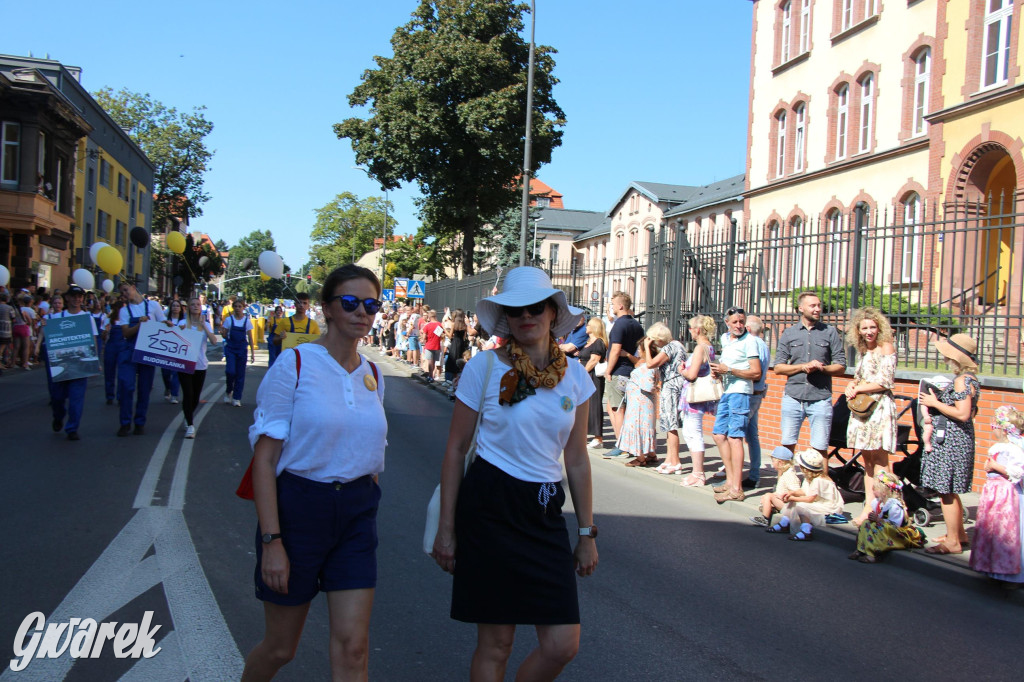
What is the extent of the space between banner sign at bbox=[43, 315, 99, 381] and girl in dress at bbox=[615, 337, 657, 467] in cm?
646

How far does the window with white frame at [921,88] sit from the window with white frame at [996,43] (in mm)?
3424

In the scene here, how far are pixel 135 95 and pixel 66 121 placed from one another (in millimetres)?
29234

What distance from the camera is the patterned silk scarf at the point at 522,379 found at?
3.10 m

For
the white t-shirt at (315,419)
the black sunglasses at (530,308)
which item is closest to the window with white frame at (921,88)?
the black sunglasses at (530,308)

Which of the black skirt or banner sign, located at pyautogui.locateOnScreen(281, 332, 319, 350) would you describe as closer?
the black skirt

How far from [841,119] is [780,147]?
330 centimetres

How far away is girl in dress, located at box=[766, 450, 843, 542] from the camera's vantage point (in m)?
7.40

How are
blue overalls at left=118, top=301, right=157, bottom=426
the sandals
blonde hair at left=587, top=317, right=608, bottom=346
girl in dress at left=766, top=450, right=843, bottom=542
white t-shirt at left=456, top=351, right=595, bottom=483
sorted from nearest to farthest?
white t-shirt at left=456, top=351, right=595, bottom=483
girl in dress at left=766, top=450, right=843, bottom=542
the sandals
blue overalls at left=118, top=301, right=157, bottom=426
blonde hair at left=587, top=317, right=608, bottom=346

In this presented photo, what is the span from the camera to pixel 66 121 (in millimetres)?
32906

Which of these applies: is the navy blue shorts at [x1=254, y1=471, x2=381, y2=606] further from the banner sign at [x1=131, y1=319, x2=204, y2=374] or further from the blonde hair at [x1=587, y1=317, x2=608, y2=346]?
the blonde hair at [x1=587, y1=317, x2=608, y2=346]

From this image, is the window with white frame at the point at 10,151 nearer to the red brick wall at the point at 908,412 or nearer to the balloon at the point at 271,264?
the balloon at the point at 271,264

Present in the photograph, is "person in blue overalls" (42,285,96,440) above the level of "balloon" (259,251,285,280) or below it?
below

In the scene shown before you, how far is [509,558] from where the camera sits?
9.89 feet

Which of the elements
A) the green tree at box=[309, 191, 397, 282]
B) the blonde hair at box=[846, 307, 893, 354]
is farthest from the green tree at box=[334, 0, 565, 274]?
the green tree at box=[309, 191, 397, 282]
